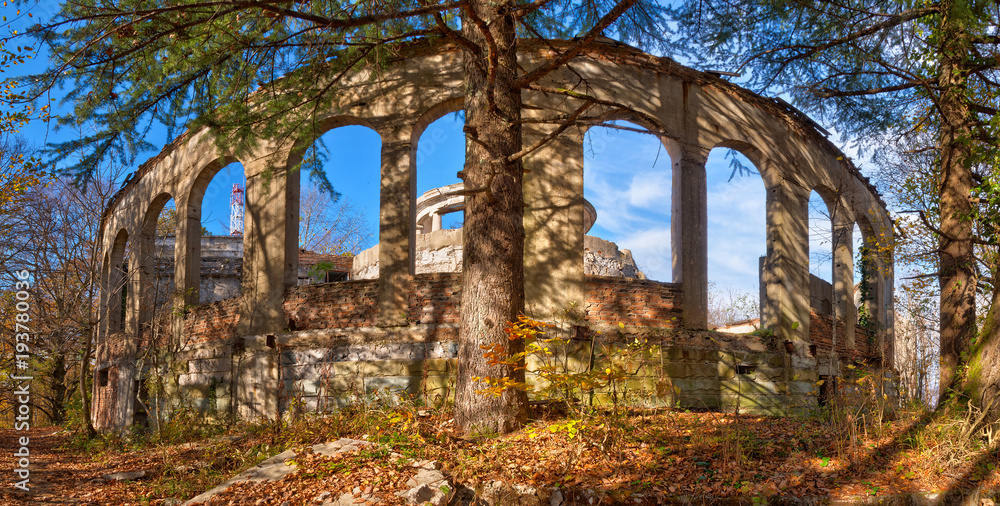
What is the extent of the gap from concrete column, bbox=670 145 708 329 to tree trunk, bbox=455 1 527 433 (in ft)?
12.2

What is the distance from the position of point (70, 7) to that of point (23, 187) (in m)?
7.60

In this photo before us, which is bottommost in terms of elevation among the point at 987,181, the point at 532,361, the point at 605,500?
the point at 605,500

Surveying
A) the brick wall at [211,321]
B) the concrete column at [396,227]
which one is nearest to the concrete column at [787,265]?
the concrete column at [396,227]

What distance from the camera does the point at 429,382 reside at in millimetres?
8789

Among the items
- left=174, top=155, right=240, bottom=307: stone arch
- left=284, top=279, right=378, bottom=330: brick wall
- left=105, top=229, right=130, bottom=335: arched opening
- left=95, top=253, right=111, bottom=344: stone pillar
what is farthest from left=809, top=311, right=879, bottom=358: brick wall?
left=95, top=253, right=111, bottom=344: stone pillar

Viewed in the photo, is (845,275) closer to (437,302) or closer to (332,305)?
(437,302)

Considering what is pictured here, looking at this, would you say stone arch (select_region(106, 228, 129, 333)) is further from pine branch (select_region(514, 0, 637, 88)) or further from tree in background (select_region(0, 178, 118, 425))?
pine branch (select_region(514, 0, 637, 88))

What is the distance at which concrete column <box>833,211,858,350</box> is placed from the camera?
1241cm

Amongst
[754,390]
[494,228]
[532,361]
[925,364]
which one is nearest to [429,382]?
[532,361]

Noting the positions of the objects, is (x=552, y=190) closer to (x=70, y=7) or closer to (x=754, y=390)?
(x=754, y=390)

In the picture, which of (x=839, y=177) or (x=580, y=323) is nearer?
(x=580, y=323)

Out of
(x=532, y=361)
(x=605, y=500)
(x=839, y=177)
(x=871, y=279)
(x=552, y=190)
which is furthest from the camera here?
(x=871, y=279)

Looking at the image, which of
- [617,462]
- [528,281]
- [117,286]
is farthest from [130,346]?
[617,462]

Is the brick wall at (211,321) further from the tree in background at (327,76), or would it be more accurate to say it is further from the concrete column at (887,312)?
the concrete column at (887,312)
